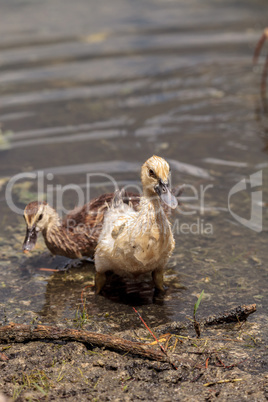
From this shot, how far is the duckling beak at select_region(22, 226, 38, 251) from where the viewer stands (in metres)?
5.27

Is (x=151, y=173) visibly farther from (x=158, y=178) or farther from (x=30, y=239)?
(x=30, y=239)

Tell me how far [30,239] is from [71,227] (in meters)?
0.54

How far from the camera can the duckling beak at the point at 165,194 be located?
4273mm

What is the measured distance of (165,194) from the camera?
14.3 ft

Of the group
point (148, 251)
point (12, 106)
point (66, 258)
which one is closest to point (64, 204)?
point (66, 258)

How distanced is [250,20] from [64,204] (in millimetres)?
7624

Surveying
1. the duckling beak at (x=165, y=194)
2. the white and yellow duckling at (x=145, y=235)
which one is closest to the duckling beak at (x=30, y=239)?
the white and yellow duckling at (x=145, y=235)

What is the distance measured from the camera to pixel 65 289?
506 cm

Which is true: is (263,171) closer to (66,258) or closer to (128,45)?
(66,258)

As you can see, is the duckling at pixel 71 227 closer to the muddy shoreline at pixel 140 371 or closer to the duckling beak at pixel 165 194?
the duckling beak at pixel 165 194

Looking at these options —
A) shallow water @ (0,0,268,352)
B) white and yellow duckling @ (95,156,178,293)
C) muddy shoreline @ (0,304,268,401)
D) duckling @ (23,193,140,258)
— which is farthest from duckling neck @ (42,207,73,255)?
muddy shoreline @ (0,304,268,401)

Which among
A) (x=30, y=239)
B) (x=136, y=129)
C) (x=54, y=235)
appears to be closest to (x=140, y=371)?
(x=30, y=239)

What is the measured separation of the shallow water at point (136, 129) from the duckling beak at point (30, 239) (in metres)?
0.28

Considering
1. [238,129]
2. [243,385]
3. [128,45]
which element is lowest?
[243,385]
